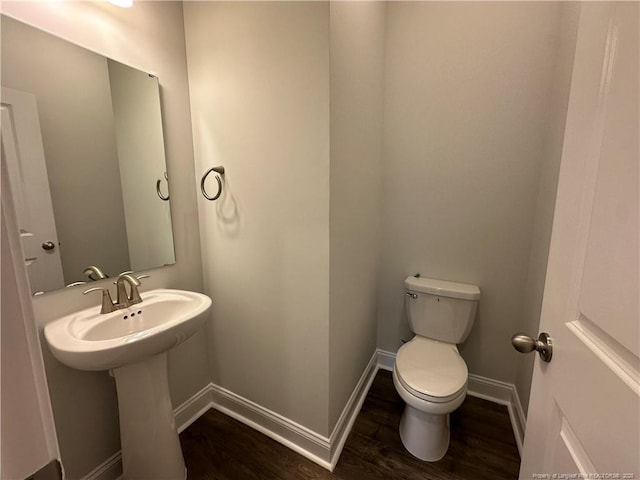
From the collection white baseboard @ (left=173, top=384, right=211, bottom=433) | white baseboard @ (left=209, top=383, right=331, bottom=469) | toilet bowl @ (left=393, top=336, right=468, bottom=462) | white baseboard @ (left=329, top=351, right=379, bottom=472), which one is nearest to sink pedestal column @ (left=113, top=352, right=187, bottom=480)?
white baseboard @ (left=173, top=384, right=211, bottom=433)

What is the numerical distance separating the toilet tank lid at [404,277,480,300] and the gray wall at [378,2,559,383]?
0.05 meters

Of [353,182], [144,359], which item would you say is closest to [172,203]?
[144,359]

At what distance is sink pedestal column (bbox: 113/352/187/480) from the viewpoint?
1.05 metres

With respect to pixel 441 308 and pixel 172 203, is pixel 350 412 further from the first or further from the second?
pixel 172 203

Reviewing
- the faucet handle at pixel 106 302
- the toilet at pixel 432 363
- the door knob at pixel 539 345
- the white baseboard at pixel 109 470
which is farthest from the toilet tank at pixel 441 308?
the white baseboard at pixel 109 470

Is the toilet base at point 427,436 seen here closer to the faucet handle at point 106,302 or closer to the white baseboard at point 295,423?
the white baseboard at point 295,423

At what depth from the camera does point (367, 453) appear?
134 centimetres

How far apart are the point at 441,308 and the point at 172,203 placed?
164cm

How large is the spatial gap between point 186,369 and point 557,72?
96.8 inches

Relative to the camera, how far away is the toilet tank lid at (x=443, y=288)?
5.12 feet

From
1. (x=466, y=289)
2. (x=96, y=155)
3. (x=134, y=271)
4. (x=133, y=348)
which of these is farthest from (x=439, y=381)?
(x=96, y=155)

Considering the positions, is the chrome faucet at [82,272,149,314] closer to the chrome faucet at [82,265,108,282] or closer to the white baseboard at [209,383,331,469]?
the chrome faucet at [82,265,108,282]

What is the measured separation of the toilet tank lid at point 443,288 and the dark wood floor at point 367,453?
726 millimetres

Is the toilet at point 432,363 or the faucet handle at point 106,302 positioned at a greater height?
the faucet handle at point 106,302
